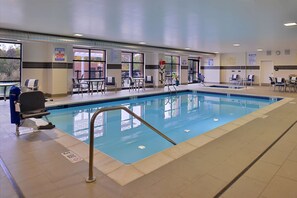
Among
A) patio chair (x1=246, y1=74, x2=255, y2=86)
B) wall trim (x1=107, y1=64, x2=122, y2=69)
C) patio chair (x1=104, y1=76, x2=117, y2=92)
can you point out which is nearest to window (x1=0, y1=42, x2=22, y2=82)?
patio chair (x1=104, y1=76, x2=117, y2=92)

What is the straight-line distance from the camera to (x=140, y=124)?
6.09 meters

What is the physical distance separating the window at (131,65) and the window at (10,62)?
547cm

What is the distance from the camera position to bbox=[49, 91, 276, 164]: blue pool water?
439 cm

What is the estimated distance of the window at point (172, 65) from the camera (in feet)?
50.3

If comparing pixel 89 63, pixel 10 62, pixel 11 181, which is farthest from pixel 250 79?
pixel 11 181

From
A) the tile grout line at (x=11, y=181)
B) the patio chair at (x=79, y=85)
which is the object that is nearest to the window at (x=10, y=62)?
the patio chair at (x=79, y=85)

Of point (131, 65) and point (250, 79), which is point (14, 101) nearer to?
point (131, 65)

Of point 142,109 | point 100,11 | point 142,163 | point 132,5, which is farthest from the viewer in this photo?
point 142,109

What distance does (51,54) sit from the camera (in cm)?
898

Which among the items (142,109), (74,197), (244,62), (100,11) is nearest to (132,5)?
(100,11)

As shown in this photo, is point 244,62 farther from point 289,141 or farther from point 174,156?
point 174,156

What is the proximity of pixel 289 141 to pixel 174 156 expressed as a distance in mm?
2039

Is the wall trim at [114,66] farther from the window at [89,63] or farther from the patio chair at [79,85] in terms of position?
the patio chair at [79,85]

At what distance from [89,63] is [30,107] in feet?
24.7
